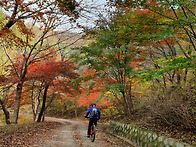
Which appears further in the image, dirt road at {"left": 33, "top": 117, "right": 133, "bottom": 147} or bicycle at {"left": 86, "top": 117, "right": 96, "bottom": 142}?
bicycle at {"left": 86, "top": 117, "right": 96, "bottom": 142}

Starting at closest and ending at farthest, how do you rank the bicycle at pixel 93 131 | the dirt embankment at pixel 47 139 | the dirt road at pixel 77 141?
the dirt embankment at pixel 47 139, the dirt road at pixel 77 141, the bicycle at pixel 93 131

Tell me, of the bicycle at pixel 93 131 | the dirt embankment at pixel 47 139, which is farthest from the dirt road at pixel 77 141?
the bicycle at pixel 93 131

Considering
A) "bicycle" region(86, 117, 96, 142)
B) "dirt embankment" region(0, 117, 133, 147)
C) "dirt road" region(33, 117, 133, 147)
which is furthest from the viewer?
"bicycle" region(86, 117, 96, 142)

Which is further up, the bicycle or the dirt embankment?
the bicycle

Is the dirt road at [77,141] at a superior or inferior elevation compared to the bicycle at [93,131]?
inferior

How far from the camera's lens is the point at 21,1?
688 centimetres

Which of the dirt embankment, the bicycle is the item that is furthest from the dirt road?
the bicycle

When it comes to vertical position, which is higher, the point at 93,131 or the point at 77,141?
the point at 93,131

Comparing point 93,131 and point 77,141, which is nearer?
point 77,141

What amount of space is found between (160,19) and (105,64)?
5362 mm

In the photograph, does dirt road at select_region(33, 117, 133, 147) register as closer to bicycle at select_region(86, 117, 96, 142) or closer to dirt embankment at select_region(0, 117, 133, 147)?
dirt embankment at select_region(0, 117, 133, 147)

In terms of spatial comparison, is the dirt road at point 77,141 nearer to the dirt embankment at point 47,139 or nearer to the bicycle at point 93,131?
the dirt embankment at point 47,139

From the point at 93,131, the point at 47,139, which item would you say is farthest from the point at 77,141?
the point at 47,139

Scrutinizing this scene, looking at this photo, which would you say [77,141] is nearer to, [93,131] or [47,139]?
[93,131]
